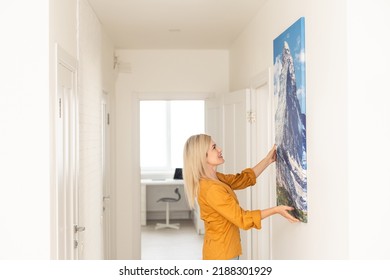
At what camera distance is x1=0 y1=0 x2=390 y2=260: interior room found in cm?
216

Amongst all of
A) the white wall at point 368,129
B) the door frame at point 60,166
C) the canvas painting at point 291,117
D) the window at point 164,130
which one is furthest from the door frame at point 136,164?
the white wall at point 368,129

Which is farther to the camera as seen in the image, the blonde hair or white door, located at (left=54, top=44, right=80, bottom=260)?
the blonde hair

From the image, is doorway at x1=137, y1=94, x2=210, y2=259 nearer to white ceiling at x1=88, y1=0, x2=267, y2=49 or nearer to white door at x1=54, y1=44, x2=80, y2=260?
white ceiling at x1=88, y1=0, x2=267, y2=49

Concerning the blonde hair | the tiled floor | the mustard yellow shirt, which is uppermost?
the blonde hair

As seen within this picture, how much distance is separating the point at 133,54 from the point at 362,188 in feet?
13.7

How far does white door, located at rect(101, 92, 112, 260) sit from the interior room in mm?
23

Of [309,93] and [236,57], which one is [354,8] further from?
[236,57]

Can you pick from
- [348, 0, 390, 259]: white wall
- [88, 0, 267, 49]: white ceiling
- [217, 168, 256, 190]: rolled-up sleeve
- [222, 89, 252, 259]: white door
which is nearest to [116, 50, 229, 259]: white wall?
[88, 0, 267, 49]: white ceiling

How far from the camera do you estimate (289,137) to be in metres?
2.99

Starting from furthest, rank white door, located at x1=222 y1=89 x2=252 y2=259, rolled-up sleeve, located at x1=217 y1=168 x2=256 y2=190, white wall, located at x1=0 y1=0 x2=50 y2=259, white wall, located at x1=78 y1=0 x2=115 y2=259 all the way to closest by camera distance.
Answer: white door, located at x1=222 y1=89 x2=252 y2=259 < white wall, located at x1=78 y1=0 x2=115 y2=259 < rolled-up sleeve, located at x1=217 y1=168 x2=256 y2=190 < white wall, located at x1=0 y1=0 x2=50 y2=259

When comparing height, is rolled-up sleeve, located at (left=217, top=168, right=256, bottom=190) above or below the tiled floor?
above

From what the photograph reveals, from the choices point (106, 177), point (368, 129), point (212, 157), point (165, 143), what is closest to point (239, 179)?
point (212, 157)

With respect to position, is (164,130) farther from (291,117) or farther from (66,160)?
(291,117)

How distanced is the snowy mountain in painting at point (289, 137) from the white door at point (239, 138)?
1.11 metres
